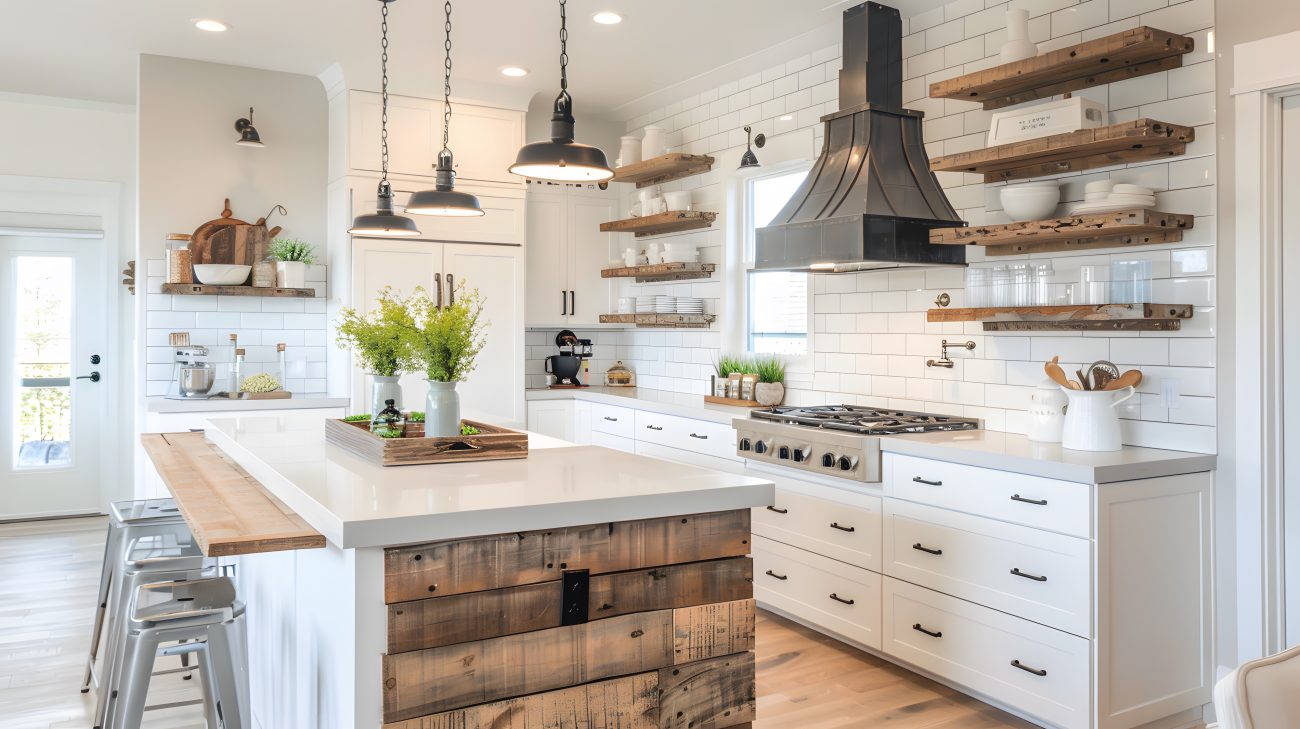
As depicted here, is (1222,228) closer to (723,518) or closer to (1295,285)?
(1295,285)

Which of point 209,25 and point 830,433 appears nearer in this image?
point 830,433

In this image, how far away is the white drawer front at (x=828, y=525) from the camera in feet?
12.4

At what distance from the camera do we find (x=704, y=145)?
588cm

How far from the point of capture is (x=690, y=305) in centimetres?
584

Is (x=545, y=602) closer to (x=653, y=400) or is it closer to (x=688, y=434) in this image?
(x=688, y=434)

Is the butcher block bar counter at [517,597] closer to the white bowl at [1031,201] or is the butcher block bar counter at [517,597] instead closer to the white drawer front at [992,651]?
the white drawer front at [992,651]

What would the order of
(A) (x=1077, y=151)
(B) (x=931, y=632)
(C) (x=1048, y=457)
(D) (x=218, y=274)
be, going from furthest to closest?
(D) (x=218, y=274), (B) (x=931, y=632), (A) (x=1077, y=151), (C) (x=1048, y=457)

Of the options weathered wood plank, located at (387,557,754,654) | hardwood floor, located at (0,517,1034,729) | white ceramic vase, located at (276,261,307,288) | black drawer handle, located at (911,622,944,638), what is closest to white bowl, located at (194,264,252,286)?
white ceramic vase, located at (276,261,307,288)

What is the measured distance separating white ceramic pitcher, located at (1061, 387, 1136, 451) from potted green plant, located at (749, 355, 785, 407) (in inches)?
77.0

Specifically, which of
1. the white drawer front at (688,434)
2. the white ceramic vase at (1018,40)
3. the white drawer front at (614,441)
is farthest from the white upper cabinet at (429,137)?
the white ceramic vase at (1018,40)

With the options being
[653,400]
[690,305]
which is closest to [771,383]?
[653,400]

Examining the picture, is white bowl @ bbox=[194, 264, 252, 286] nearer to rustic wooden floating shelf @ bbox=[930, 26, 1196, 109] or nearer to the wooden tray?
the wooden tray

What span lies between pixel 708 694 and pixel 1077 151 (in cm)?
238

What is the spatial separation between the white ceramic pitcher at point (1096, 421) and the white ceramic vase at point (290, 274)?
14.1 ft
